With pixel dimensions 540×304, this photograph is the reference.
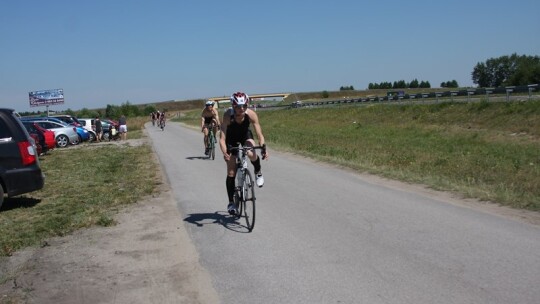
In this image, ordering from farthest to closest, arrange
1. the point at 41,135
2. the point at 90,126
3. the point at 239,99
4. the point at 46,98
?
the point at 46,98
the point at 90,126
the point at 41,135
the point at 239,99

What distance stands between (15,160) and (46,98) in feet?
242

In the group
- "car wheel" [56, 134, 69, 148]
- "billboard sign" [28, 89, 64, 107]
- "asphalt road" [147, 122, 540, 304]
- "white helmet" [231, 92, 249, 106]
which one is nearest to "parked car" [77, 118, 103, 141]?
"car wheel" [56, 134, 69, 148]

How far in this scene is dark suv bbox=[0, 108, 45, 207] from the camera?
384 inches

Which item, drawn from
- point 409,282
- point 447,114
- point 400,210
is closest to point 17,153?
point 400,210

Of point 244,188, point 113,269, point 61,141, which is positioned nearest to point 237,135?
point 244,188

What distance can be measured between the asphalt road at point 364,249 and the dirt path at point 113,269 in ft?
0.85

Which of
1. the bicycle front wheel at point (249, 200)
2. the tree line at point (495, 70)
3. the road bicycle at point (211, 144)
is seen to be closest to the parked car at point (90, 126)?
the road bicycle at point (211, 144)

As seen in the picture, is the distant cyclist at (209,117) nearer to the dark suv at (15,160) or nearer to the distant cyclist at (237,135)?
the dark suv at (15,160)

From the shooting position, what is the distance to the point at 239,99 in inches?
294

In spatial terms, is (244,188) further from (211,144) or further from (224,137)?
(211,144)

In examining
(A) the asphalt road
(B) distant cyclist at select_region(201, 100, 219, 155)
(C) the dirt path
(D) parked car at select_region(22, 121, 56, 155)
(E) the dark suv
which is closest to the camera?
(A) the asphalt road

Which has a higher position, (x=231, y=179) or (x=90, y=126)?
(x=231, y=179)

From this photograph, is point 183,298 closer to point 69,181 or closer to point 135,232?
point 135,232

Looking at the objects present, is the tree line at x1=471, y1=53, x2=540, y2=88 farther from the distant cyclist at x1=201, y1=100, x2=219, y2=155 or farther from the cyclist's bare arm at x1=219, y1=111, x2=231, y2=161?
the cyclist's bare arm at x1=219, y1=111, x2=231, y2=161
